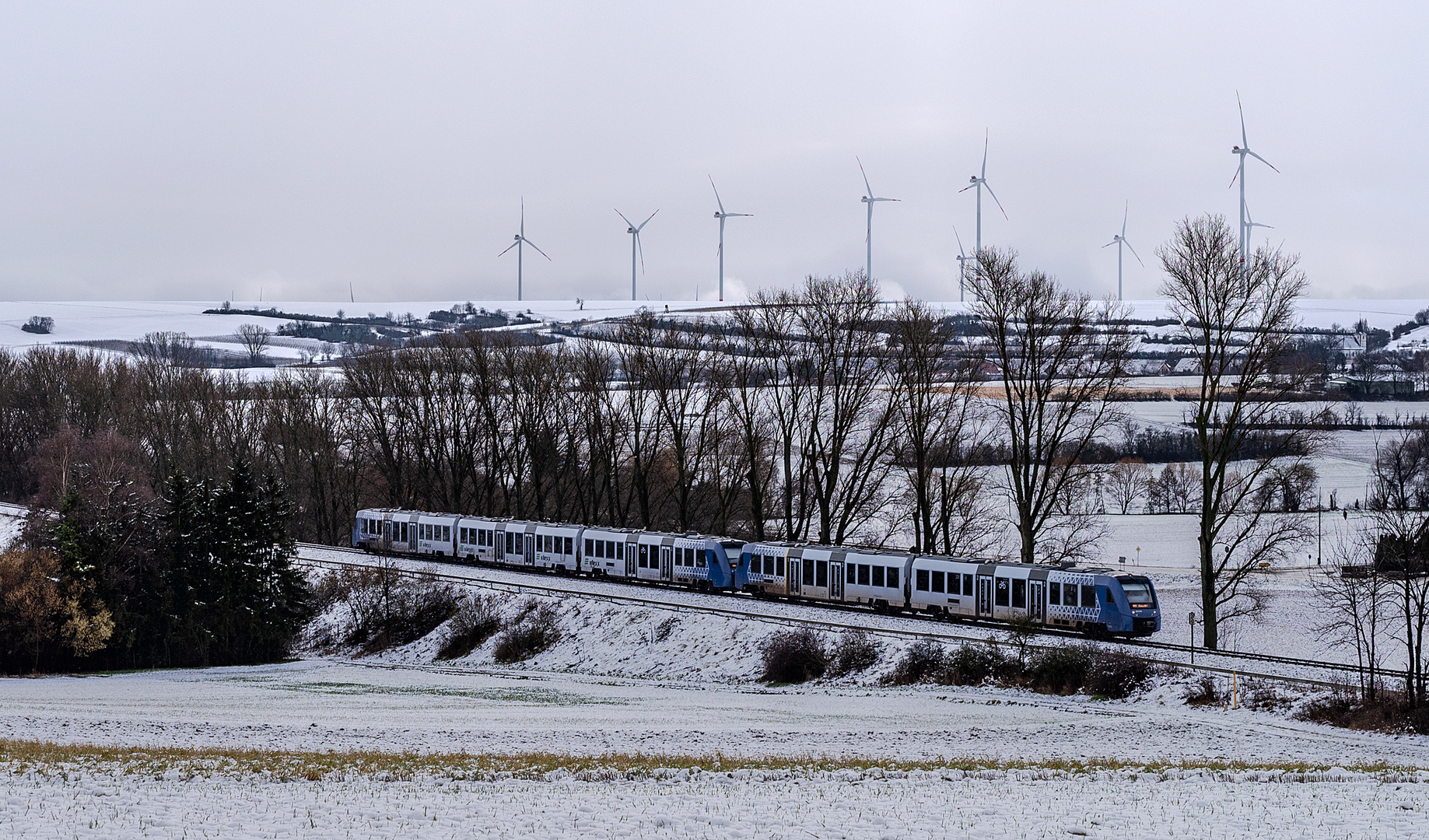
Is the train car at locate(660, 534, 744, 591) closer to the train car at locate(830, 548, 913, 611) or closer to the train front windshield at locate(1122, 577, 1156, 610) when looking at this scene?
the train car at locate(830, 548, 913, 611)

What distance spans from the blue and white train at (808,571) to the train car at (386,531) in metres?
0.10

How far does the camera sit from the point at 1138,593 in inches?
1861

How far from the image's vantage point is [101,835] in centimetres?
1891

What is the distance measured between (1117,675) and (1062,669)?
190cm

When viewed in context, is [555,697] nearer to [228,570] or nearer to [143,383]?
[228,570]

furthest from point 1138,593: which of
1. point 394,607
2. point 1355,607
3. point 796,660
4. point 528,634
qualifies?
point 394,607

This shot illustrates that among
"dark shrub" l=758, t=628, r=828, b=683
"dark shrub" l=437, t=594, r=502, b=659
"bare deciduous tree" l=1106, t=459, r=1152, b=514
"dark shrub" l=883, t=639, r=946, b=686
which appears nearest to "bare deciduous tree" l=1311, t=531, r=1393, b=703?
"dark shrub" l=883, t=639, r=946, b=686

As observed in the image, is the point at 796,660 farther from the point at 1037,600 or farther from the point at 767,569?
the point at 767,569

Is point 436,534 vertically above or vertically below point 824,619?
above

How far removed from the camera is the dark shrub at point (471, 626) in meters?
61.0

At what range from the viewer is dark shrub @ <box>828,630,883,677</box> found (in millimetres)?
46500

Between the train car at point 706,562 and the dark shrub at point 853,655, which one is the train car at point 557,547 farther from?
the dark shrub at point 853,655

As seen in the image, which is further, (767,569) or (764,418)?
(764,418)

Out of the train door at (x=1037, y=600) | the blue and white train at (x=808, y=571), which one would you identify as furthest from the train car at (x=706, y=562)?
the train door at (x=1037, y=600)
